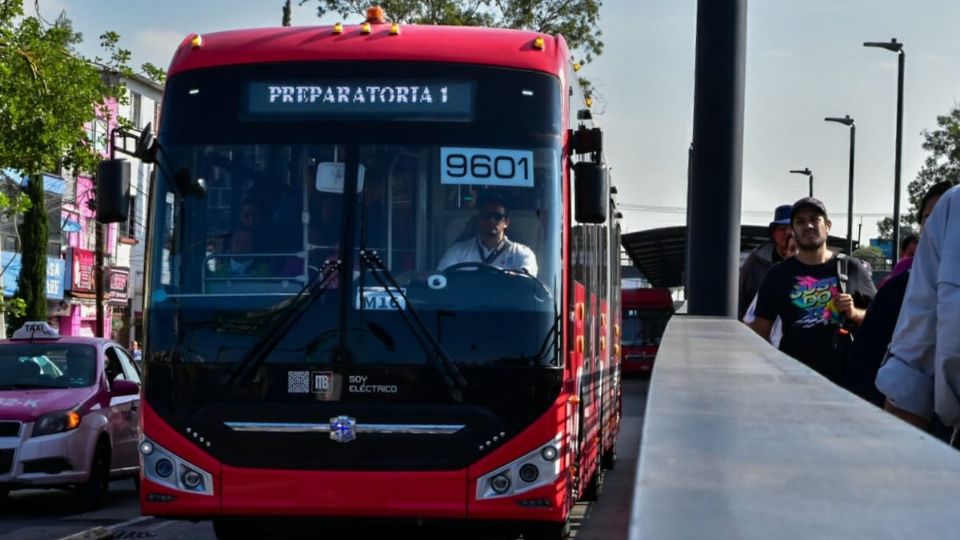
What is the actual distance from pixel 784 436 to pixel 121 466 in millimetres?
13494

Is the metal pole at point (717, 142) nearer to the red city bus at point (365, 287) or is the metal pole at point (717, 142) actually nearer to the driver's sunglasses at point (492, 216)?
the red city bus at point (365, 287)

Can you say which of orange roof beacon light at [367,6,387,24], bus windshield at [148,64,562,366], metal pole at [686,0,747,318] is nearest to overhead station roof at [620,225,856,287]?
metal pole at [686,0,747,318]

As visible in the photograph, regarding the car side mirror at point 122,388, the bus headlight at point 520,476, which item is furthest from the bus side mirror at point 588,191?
the car side mirror at point 122,388

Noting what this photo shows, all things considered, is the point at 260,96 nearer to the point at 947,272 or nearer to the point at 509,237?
the point at 509,237

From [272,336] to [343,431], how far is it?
2.13 feet

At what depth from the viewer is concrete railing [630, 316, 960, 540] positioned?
1901 mm

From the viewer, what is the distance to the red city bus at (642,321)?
5269cm

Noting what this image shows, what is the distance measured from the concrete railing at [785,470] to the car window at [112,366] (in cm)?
1263

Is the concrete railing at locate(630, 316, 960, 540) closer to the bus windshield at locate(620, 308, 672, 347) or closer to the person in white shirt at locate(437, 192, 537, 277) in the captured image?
the person in white shirt at locate(437, 192, 537, 277)

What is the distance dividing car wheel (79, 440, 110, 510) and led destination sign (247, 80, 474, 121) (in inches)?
240

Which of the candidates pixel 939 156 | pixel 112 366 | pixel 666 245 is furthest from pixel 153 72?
pixel 939 156

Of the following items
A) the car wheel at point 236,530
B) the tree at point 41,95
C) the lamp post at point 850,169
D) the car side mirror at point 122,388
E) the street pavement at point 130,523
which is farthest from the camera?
the lamp post at point 850,169

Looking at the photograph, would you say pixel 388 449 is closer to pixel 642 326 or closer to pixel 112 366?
pixel 112 366

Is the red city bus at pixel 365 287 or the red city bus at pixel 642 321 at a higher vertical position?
the red city bus at pixel 365 287
